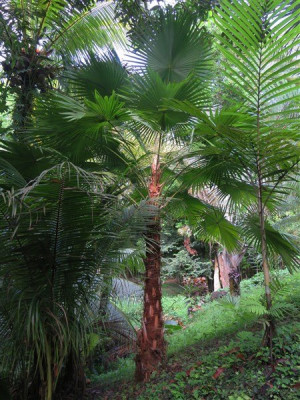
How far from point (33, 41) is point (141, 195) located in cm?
254

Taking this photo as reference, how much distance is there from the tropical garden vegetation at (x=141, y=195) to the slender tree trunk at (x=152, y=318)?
16 millimetres

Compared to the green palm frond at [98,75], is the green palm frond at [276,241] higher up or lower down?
lower down

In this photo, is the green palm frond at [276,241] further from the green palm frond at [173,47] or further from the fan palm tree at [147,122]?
the green palm frond at [173,47]

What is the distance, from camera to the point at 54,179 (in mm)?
2668

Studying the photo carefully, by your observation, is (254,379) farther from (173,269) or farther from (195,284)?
(173,269)

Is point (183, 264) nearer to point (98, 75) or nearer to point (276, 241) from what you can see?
point (276, 241)

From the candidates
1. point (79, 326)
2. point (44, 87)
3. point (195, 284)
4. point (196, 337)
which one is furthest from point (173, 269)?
point (79, 326)

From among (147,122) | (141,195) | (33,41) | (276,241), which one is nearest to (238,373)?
(276,241)

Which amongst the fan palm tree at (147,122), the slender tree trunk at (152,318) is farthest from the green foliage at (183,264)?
the slender tree trunk at (152,318)

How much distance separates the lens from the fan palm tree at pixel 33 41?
4.34 meters

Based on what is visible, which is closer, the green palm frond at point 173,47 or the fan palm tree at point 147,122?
the fan palm tree at point 147,122

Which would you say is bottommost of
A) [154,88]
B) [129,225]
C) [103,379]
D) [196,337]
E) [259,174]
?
[103,379]

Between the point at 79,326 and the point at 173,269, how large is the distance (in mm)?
11207

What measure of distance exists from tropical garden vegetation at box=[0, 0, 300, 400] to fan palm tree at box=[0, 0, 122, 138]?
0.11 ft
